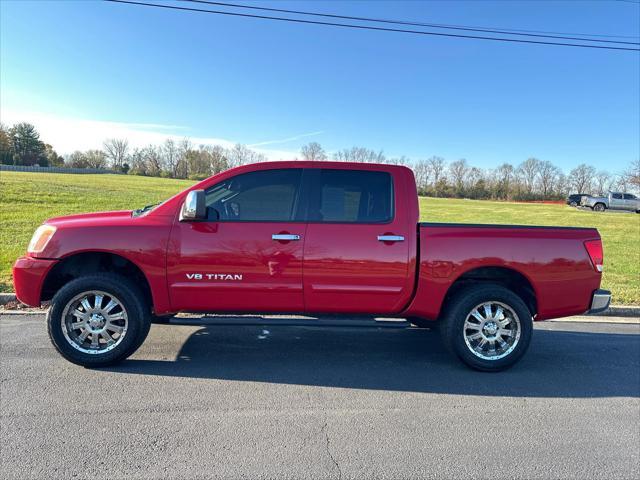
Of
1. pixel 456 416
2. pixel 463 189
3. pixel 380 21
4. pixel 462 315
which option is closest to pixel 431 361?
pixel 462 315

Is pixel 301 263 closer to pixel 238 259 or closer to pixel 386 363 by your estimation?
pixel 238 259

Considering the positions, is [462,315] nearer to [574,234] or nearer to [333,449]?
[574,234]

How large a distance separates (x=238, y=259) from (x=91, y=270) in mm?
1563

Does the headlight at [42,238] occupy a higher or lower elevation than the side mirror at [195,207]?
lower

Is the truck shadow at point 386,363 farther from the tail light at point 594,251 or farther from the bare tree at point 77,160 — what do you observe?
the bare tree at point 77,160

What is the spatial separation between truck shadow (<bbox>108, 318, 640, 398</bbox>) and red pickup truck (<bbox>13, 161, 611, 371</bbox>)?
0.33 m

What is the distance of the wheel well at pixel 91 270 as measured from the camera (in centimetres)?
388

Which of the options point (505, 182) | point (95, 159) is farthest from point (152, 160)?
point (505, 182)

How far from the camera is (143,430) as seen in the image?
281 centimetres

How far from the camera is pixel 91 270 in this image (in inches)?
157

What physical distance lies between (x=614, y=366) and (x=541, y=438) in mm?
2068

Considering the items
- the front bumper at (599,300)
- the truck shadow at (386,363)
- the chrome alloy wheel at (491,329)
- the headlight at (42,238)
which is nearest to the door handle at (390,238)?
the chrome alloy wheel at (491,329)

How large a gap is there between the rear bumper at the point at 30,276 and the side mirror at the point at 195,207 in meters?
1.36

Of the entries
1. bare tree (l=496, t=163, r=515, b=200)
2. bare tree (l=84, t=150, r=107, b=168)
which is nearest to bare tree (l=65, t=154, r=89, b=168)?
bare tree (l=84, t=150, r=107, b=168)
